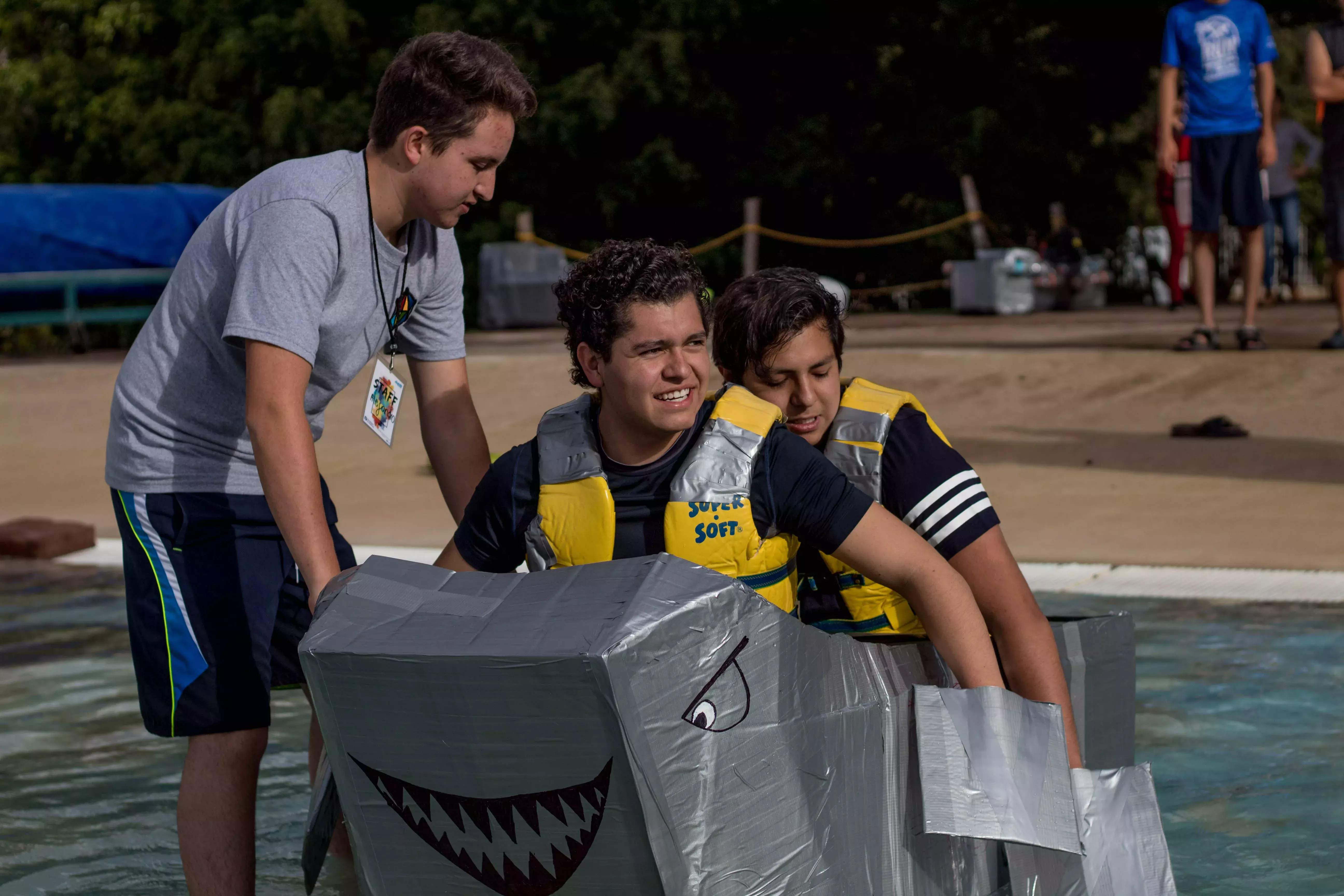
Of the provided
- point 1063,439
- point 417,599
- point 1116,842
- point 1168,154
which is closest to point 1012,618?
point 1116,842

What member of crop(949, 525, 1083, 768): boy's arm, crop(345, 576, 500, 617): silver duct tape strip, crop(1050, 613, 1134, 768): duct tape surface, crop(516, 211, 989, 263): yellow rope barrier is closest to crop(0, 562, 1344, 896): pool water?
crop(1050, 613, 1134, 768): duct tape surface

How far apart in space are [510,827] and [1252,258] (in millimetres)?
8251

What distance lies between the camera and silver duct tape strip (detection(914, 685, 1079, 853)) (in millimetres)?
2311

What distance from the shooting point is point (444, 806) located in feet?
6.93

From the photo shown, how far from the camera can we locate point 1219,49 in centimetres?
905

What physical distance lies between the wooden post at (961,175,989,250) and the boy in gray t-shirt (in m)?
17.2

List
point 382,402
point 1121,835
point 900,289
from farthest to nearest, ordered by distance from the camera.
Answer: point 900,289 → point 382,402 → point 1121,835

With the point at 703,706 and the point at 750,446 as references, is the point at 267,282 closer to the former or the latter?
the point at 750,446

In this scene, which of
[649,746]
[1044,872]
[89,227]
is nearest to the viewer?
[649,746]

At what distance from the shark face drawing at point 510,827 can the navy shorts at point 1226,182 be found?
7.98 m

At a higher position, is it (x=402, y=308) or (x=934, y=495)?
(x=402, y=308)

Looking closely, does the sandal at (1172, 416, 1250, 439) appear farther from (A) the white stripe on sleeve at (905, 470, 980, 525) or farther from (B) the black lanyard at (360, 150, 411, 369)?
(B) the black lanyard at (360, 150, 411, 369)

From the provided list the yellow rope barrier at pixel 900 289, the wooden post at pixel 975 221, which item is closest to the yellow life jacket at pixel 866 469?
the wooden post at pixel 975 221

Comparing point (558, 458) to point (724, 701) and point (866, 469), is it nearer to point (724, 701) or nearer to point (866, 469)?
point (866, 469)
